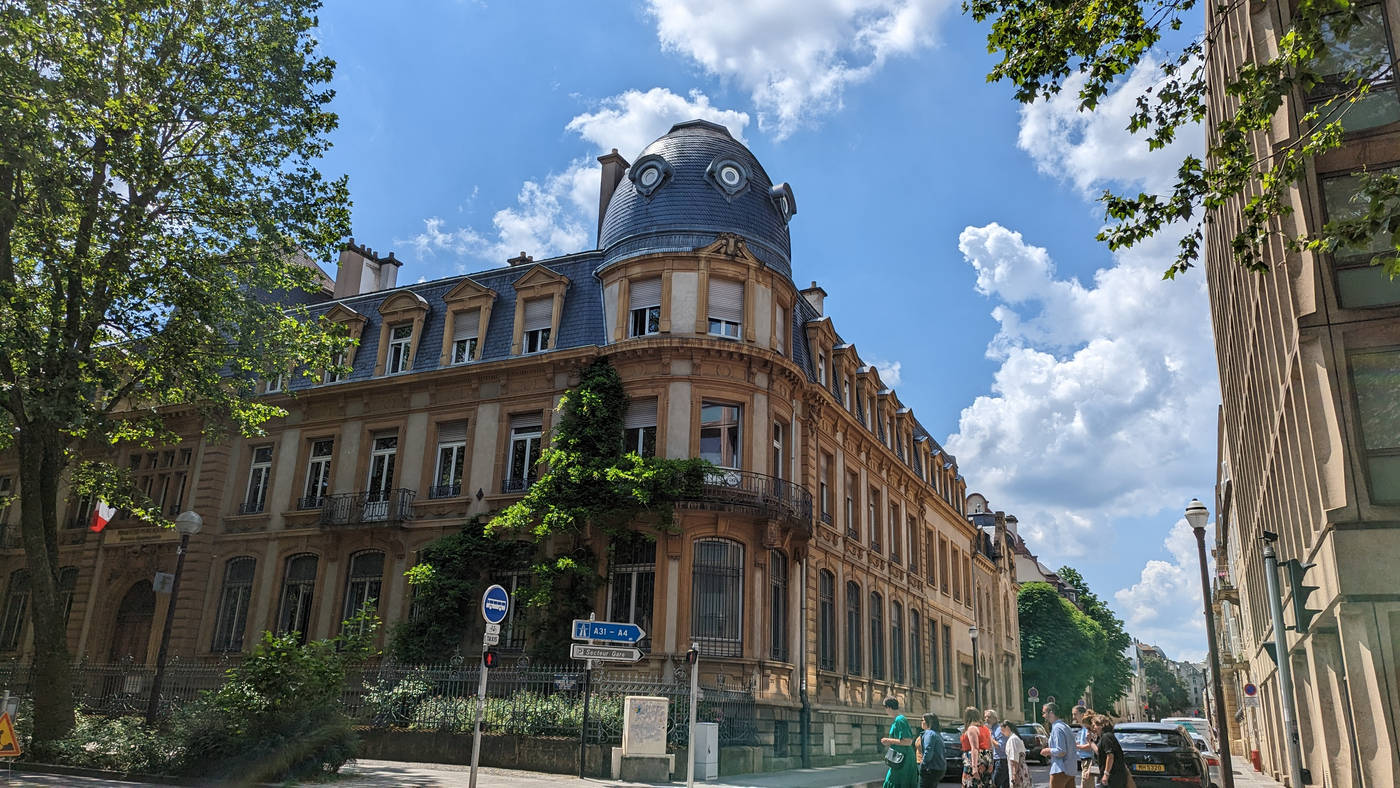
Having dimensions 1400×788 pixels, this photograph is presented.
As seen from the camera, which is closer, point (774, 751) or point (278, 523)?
point (774, 751)

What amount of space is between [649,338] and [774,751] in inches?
405

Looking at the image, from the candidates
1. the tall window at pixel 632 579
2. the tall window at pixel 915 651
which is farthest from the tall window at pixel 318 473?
the tall window at pixel 915 651

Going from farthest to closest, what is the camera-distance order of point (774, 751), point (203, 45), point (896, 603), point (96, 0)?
point (896, 603) < point (774, 751) < point (203, 45) < point (96, 0)

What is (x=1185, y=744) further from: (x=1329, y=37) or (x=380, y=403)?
(x=380, y=403)

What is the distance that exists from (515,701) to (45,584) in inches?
336

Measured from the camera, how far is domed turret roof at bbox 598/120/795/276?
25.7 meters

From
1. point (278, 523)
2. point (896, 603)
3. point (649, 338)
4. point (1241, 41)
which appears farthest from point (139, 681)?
point (1241, 41)

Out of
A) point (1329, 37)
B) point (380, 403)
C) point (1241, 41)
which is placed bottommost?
point (380, 403)

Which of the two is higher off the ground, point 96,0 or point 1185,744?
point 96,0

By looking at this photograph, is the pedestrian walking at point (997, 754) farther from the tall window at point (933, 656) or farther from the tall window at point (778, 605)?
the tall window at point (933, 656)

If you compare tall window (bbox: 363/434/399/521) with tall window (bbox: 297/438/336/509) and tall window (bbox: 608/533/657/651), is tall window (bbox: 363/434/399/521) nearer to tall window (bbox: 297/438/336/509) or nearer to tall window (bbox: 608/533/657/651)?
tall window (bbox: 297/438/336/509)

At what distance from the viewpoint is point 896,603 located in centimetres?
3494

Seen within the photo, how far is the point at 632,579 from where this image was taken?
23172 mm

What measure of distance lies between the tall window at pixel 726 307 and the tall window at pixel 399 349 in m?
9.53
